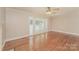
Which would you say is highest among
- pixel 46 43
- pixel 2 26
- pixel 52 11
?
pixel 52 11

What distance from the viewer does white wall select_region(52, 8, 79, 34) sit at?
1197mm

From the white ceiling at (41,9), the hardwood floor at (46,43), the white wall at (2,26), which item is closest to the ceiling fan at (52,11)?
the white ceiling at (41,9)

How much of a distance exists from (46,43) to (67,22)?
339mm

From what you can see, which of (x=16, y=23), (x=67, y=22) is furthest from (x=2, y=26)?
(x=67, y=22)

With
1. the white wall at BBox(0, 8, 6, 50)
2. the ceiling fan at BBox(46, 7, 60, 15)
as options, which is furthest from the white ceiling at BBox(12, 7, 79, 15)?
the white wall at BBox(0, 8, 6, 50)

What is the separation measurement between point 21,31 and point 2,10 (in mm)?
302

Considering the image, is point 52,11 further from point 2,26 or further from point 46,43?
point 2,26

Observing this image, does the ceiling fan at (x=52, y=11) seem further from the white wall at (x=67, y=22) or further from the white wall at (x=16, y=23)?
the white wall at (x=16, y=23)

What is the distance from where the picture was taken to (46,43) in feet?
4.02
